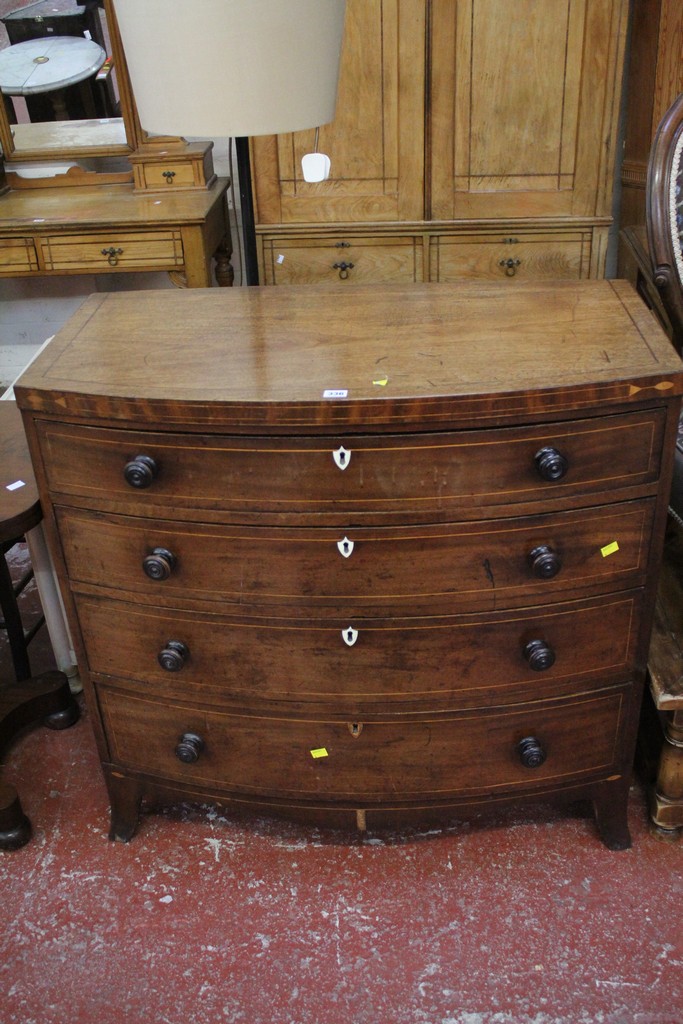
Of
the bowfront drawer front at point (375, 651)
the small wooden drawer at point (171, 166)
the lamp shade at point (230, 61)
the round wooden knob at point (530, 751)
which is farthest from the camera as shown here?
the small wooden drawer at point (171, 166)

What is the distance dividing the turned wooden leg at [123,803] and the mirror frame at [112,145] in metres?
2.31

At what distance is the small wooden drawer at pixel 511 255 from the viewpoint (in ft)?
9.89

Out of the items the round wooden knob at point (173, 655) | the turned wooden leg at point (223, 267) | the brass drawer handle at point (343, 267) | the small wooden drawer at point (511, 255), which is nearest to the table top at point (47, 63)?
the turned wooden leg at point (223, 267)

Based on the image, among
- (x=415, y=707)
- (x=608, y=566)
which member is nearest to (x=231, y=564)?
(x=415, y=707)

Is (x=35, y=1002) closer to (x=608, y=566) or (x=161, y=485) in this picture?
(x=161, y=485)

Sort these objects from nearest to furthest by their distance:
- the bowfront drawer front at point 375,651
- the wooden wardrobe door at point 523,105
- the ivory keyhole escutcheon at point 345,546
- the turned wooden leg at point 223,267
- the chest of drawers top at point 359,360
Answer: the chest of drawers top at point 359,360 < the ivory keyhole escutcheon at point 345,546 < the bowfront drawer front at point 375,651 < the wooden wardrobe door at point 523,105 < the turned wooden leg at point 223,267

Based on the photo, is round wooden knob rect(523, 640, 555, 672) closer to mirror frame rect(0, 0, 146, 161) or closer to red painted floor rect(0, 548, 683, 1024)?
red painted floor rect(0, 548, 683, 1024)

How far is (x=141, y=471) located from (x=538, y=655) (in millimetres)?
808

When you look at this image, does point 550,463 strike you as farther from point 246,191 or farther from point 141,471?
point 246,191

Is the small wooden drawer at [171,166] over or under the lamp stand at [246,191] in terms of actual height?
under

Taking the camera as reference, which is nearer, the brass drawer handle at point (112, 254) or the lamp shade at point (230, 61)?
the lamp shade at point (230, 61)

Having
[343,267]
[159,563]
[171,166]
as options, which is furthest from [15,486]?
[171,166]

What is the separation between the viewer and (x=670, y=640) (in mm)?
2086

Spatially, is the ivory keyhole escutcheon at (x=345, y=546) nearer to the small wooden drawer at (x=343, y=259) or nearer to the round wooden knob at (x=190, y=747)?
the round wooden knob at (x=190, y=747)
